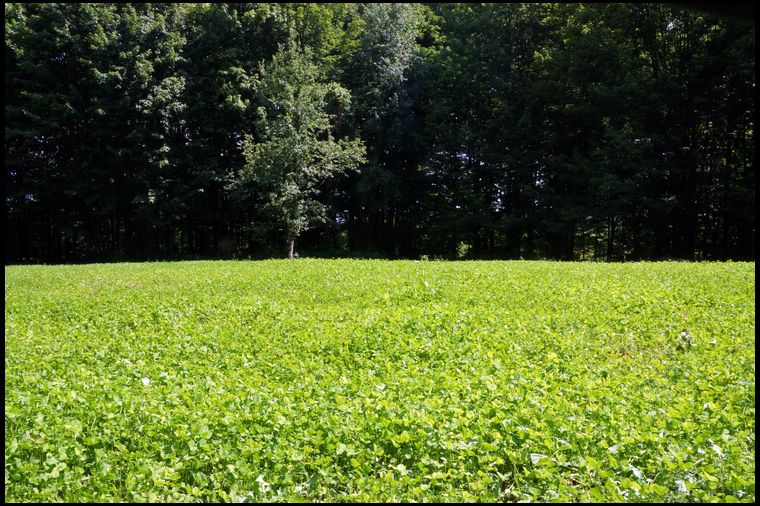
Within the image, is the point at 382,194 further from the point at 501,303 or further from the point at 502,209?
the point at 501,303

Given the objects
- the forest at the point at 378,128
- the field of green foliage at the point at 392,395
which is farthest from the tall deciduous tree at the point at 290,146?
the field of green foliage at the point at 392,395

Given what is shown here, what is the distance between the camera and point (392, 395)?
6.00 m

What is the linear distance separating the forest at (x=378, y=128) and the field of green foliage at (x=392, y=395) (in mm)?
15884

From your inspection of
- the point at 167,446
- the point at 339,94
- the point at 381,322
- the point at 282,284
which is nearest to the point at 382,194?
the point at 339,94

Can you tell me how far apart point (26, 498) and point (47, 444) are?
2.44ft

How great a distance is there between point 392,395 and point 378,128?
28.2 metres

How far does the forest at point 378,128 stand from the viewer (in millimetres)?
26250

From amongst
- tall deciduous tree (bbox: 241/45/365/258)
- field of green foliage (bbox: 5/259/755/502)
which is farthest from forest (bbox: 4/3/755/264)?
field of green foliage (bbox: 5/259/755/502)

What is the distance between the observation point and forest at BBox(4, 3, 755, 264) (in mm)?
26250

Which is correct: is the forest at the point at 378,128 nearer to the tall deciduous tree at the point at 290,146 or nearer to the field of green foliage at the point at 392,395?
the tall deciduous tree at the point at 290,146

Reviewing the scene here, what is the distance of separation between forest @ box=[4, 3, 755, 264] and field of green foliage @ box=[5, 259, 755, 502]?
1588 cm

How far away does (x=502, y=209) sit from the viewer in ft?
109

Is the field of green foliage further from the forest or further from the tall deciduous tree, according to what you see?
the forest

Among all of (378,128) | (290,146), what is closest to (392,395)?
(290,146)
